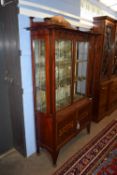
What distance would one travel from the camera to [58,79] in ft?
6.29

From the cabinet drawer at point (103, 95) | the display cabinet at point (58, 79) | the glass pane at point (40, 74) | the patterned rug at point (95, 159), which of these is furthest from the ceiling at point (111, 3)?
the patterned rug at point (95, 159)

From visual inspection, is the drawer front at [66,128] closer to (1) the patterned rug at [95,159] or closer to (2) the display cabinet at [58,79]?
(2) the display cabinet at [58,79]

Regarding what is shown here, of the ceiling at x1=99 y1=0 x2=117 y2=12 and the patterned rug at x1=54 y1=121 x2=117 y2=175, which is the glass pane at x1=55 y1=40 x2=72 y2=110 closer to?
the patterned rug at x1=54 y1=121 x2=117 y2=175

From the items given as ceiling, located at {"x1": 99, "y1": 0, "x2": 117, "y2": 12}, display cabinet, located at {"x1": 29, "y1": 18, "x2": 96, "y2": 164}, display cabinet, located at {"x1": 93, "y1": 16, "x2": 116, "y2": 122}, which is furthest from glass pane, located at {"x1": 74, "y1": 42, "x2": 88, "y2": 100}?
ceiling, located at {"x1": 99, "y1": 0, "x2": 117, "y2": 12}

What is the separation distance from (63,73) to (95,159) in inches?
52.1

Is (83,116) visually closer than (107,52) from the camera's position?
Yes

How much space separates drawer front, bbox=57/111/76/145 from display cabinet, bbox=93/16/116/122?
100cm

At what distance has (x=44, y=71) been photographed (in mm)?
1774

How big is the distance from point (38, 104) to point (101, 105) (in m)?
1.58

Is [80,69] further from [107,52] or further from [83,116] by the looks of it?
[107,52]

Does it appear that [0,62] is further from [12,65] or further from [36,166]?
[36,166]

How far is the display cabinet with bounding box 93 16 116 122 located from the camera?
2.64 m

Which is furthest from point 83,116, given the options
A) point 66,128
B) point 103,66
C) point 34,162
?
point 103,66

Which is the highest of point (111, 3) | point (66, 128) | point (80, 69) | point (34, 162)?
point (111, 3)
